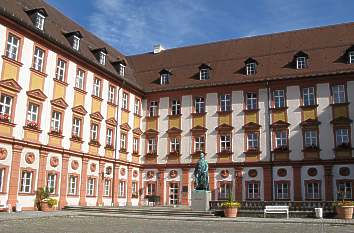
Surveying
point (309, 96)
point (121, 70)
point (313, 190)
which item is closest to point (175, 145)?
point (121, 70)

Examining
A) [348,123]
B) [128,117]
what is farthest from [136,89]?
[348,123]

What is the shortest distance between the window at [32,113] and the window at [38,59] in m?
2.24

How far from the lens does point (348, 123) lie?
31062 millimetres

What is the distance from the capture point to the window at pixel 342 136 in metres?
31.0

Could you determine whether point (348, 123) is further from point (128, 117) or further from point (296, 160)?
point (128, 117)

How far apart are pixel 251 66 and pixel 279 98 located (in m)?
3.64

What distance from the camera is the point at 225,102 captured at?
3519cm

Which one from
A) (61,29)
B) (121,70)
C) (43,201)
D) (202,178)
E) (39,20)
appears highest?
(61,29)

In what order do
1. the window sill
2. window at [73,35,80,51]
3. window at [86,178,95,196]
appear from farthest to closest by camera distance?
window at [86,178,95,196] → window at [73,35,80,51] → the window sill

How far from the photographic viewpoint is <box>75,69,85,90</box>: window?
29.6m

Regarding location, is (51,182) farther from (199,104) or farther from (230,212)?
(199,104)

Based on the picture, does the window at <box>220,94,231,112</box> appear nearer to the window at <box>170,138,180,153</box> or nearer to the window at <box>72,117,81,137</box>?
the window at <box>170,138,180,153</box>

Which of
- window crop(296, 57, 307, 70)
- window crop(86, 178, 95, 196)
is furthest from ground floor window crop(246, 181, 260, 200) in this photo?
window crop(86, 178, 95, 196)

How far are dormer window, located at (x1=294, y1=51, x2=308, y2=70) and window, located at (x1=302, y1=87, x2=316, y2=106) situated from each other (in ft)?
6.14
